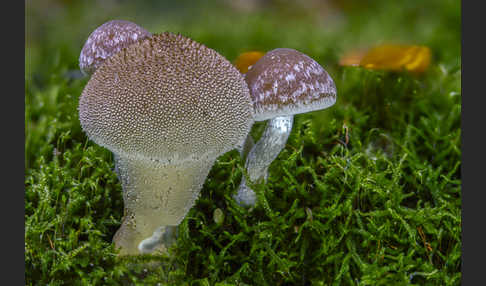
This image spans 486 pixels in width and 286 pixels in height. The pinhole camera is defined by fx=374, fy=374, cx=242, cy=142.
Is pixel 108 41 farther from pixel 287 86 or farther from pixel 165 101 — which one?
pixel 287 86

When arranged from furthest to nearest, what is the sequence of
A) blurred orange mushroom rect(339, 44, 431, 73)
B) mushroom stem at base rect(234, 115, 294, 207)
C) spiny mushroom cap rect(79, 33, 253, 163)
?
1. blurred orange mushroom rect(339, 44, 431, 73)
2. mushroom stem at base rect(234, 115, 294, 207)
3. spiny mushroom cap rect(79, 33, 253, 163)

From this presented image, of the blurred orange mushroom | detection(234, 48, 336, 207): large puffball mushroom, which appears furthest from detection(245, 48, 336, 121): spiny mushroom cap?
the blurred orange mushroom

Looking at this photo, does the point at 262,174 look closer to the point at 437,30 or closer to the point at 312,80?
the point at 312,80

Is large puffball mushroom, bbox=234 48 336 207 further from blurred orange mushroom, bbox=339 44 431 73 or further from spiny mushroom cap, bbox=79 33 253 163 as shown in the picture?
blurred orange mushroom, bbox=339 44 431 73

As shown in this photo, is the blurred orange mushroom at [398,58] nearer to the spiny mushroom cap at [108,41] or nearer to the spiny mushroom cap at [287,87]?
the spiny mushroom cap at [287,87]

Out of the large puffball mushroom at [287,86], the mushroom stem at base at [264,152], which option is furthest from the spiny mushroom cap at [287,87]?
the mushroom stem at base at [264,152]

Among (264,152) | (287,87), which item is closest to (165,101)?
(287,87)

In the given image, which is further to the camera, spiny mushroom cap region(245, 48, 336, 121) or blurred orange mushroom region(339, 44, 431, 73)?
blurred orange mushroom region(339, 44, 431, 73)
